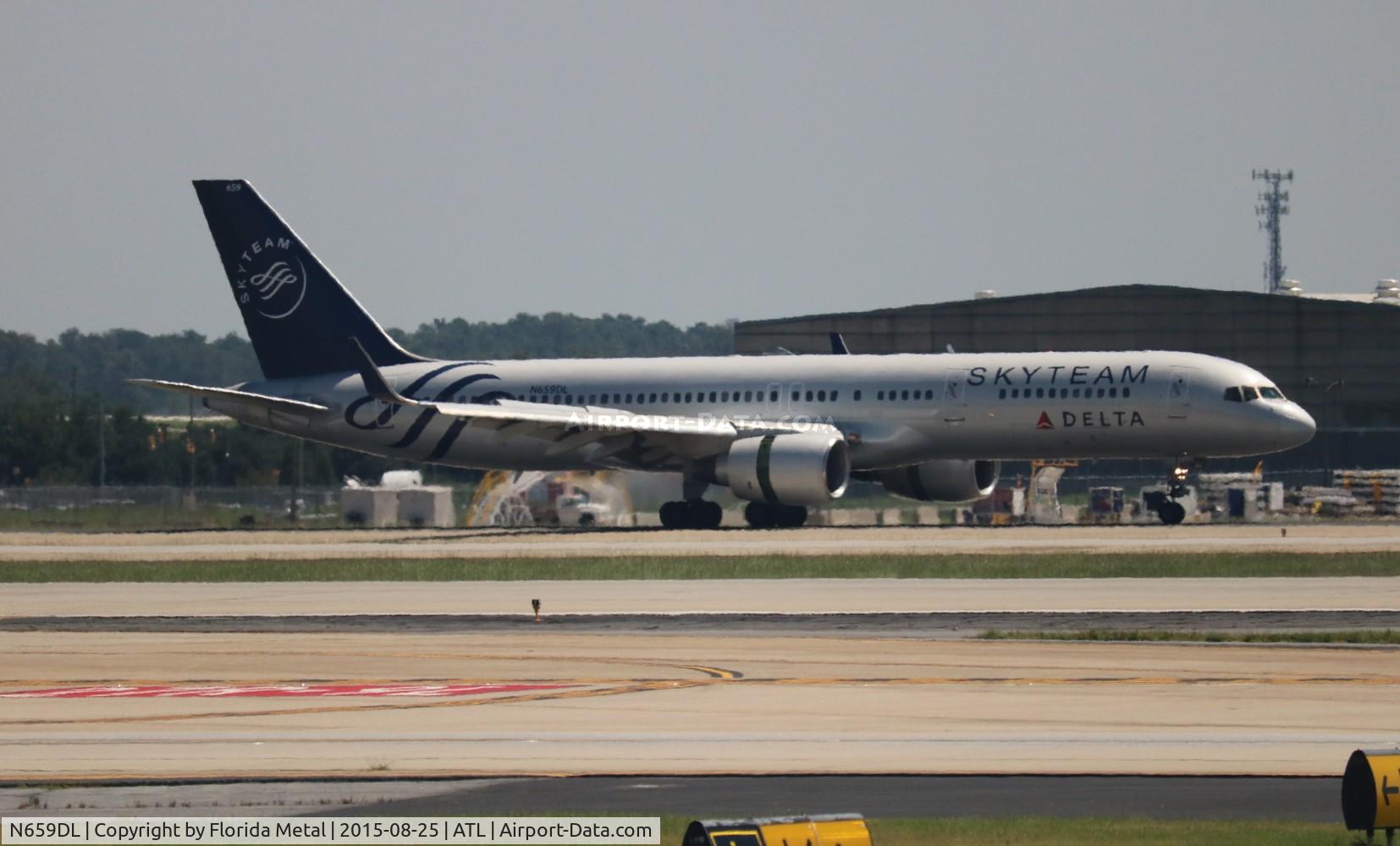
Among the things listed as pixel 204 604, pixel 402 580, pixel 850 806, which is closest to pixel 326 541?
pixel 402 580

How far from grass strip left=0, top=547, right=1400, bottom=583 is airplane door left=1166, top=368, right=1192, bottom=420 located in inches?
428

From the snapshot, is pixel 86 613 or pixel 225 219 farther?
pixel 225 219

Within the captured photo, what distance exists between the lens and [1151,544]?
42.9 metres

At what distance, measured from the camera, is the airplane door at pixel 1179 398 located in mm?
50406

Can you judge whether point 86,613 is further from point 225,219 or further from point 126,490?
point 126,490

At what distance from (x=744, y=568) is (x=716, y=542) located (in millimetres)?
9355

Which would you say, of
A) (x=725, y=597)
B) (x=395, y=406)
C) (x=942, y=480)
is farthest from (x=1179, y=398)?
(x=395, y=406)

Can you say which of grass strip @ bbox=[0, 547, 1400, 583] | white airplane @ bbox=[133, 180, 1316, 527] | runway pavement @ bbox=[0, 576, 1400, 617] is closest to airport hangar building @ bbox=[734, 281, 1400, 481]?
white airplane @ bbox=[133, 180, 1316, 527]

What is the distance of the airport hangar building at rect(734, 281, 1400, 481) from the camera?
81.7 meters

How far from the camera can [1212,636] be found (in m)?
24.1

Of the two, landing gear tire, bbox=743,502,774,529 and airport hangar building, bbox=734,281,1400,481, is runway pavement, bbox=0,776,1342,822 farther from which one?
airport hangar building, bbox=734,281,1400,481

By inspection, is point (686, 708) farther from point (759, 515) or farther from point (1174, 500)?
point (1174, 500)

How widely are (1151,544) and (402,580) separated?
15714 millimetres

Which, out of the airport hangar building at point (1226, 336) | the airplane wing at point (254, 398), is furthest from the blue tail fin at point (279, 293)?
the airport hangar building at point (1226, 336)
